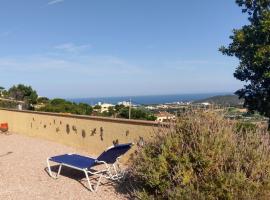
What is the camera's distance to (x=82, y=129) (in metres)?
11.7

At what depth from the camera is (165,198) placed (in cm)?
547

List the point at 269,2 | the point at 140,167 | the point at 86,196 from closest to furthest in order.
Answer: the point at 140,167 → the point at 86,196 → the point at 269,2

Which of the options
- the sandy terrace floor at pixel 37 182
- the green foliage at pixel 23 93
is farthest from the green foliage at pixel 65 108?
the sandy terrace floor at pixel 37 182

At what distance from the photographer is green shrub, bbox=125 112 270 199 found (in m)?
4.98

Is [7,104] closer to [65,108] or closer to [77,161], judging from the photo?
[65,108]

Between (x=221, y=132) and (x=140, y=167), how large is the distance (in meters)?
1.22

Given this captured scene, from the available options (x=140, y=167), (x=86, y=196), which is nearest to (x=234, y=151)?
(x=140, y=167)

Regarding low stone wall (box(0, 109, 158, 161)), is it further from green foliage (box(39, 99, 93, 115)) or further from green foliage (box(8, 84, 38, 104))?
green foliage (box(8, 84, 38, 104))

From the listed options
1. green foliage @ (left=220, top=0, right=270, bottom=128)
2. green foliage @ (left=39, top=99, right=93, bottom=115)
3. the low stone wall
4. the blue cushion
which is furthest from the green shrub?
green foliage @ (left=39, top=99, right=93, bottom=115)

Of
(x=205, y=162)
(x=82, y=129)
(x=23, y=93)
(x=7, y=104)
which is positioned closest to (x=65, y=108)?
(x=7, y=104)

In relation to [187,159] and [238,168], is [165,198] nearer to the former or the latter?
[187,159]

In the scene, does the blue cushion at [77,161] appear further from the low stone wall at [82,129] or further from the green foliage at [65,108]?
the green foliage at [65,108]

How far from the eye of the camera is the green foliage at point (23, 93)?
3180cm

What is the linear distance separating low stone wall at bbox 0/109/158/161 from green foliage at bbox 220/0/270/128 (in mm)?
3740
